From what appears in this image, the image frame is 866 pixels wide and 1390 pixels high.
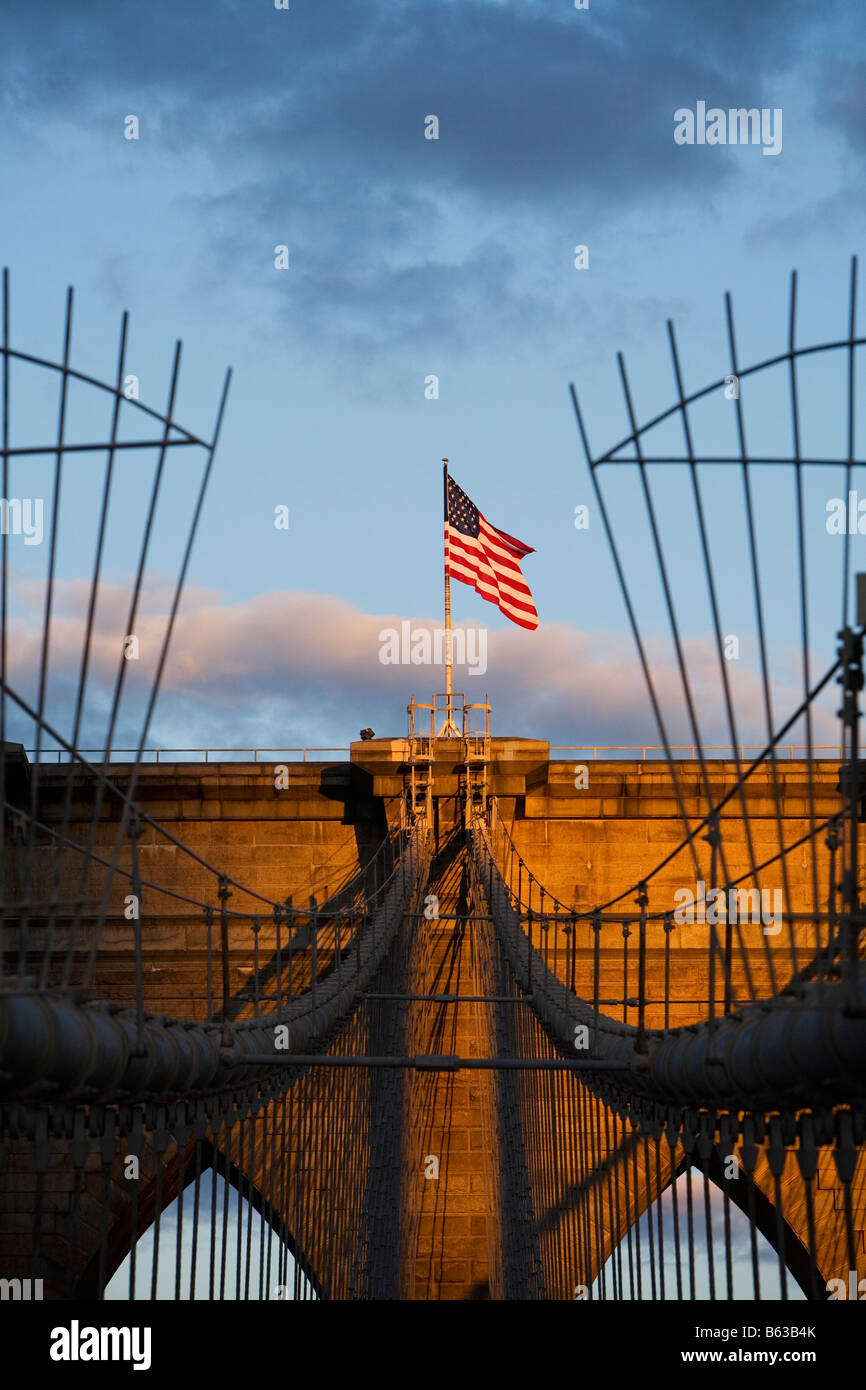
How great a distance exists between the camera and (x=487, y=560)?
72.9 ft

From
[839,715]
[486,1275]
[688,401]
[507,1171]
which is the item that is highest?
[688,401]

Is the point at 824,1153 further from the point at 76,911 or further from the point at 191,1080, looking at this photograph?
the point at 76,911

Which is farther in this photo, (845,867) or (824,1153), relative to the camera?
(824,1153)

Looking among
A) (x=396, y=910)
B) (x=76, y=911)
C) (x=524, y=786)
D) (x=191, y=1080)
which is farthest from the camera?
(x=524, y=786)

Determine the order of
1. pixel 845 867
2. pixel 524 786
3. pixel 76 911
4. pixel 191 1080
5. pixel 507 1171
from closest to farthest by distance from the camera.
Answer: pixel 76 911
pixel 845 867
pixel 191 1080
pixel 507 1171
pixel 524 786

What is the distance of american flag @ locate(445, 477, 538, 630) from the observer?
21828 mm

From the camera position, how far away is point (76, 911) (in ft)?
12.5

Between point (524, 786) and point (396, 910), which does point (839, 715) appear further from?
point (524, 786)

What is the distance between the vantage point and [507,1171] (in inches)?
573

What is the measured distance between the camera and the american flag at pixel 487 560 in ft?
71.6
